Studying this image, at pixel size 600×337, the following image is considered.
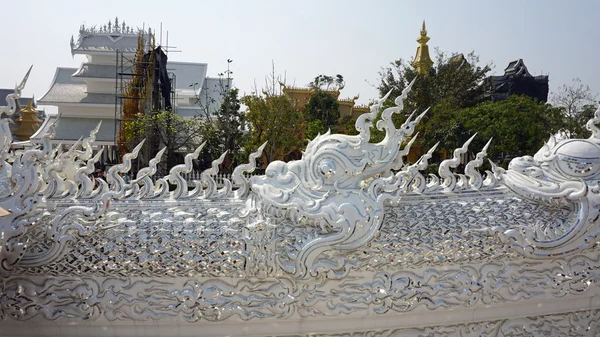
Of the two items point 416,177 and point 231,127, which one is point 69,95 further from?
point 416,177

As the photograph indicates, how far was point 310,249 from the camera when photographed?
116 inches

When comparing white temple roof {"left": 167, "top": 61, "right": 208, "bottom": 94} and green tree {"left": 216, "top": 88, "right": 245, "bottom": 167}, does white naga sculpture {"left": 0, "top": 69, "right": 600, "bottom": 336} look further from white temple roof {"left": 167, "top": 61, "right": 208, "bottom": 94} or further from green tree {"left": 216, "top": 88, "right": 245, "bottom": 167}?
white temple roof {"left": 167, "top": 61, "right": 208, "bottom": 94}

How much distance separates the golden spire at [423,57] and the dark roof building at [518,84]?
230cm

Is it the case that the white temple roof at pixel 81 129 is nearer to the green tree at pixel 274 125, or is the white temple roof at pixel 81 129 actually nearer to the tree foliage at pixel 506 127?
the green tree at pixel 274 125

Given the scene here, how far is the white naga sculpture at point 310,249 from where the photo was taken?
9.75 ft

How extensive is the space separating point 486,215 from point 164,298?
6.09 ft

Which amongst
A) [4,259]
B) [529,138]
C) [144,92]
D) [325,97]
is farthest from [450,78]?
[4,259]

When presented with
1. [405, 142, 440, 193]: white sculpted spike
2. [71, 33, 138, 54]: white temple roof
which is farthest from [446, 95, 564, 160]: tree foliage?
[71, 33, 138, 54]: white temple roof

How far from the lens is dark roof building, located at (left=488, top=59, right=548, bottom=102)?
1959cm

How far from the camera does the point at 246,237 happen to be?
2990mm

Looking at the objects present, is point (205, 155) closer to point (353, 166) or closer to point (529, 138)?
point (529, 138)

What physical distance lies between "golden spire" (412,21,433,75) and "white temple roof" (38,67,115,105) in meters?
10.0

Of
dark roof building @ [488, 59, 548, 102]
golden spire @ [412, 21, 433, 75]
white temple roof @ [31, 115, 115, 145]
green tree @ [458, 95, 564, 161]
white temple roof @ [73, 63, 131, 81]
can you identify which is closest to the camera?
green tree @ [458, 95, 564, 161]

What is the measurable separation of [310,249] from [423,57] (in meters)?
18.3
